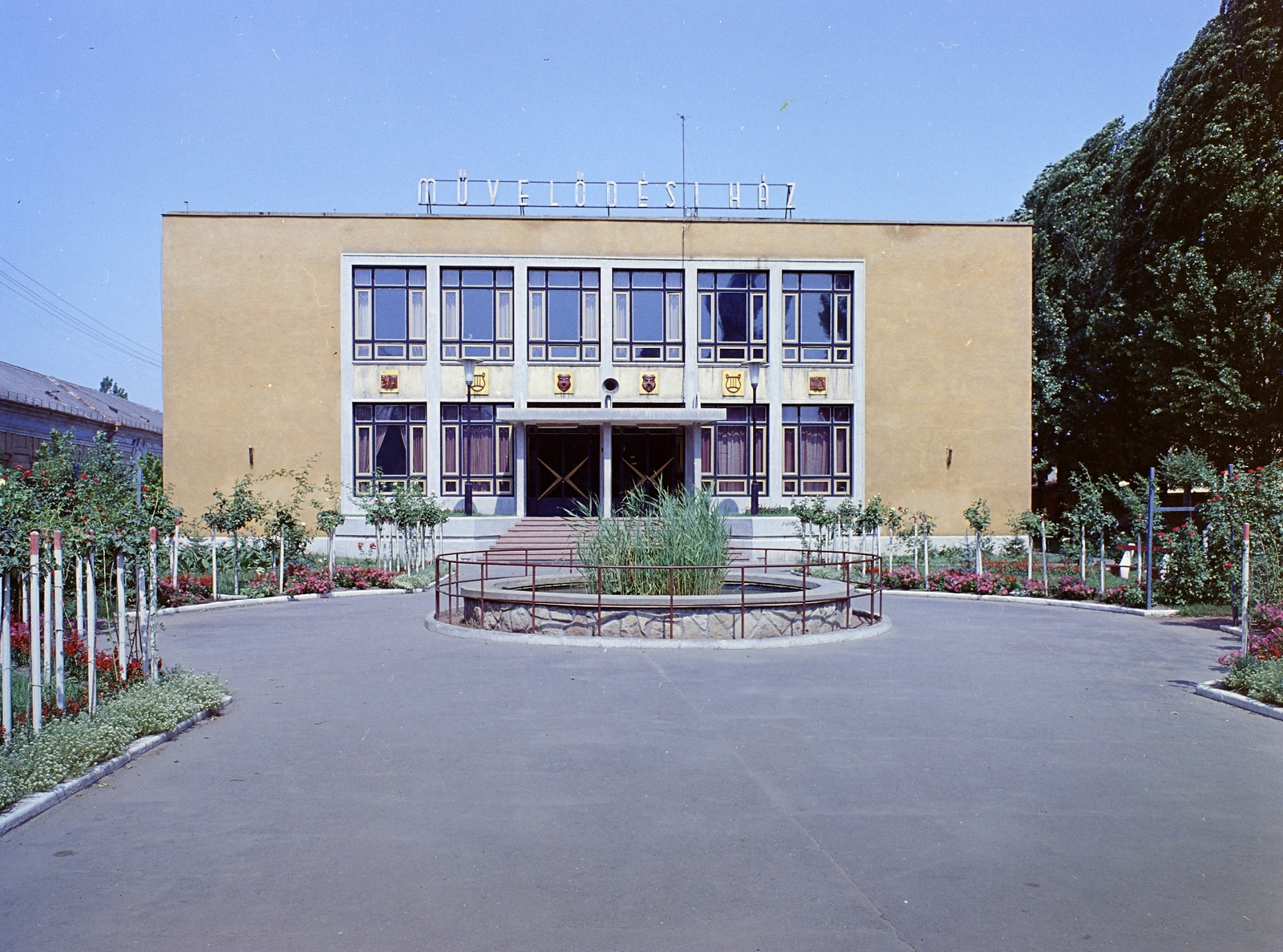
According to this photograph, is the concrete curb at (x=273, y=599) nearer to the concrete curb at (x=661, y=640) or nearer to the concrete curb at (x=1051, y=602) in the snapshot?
the concrete curb at (x=661, y=640)

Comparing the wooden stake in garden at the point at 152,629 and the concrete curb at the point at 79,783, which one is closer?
the concrete curb at the point at 79,783

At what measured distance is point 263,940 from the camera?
4.17 meters

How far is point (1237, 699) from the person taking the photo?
918cm

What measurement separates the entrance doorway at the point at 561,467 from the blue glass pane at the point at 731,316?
508cm

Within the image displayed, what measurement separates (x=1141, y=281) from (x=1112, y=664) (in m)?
23.9

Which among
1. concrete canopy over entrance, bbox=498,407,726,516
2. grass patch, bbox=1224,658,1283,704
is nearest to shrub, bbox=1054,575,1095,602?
grass patch, bbox=1224,658,1283,704

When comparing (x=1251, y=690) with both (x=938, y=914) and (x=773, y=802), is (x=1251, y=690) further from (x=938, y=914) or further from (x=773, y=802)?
(x=938, y=914)

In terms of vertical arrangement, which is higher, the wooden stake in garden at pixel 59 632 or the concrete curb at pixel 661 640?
the wooden stake in garden at pixel 59 632

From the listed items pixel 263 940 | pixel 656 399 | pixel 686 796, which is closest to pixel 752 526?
pixel 656 399

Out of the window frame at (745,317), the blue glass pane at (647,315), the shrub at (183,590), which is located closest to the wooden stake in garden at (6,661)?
the shrub at (183,590)

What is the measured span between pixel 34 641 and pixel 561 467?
26229mm

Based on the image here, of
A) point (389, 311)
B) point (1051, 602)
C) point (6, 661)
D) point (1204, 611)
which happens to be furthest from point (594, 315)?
point (6, 661)

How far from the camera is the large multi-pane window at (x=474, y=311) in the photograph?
102ft

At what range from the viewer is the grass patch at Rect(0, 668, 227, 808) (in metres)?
6.11
